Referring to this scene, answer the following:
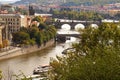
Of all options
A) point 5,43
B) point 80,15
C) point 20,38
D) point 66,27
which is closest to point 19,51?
point 5,43

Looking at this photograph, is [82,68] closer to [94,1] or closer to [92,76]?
[92,76]

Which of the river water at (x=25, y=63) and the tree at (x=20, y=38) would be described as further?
the tree at (x=20, y=38)

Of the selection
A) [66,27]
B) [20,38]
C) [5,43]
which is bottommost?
[66,27]

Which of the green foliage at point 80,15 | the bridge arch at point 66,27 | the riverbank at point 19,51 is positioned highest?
the riverbank at point 19,51

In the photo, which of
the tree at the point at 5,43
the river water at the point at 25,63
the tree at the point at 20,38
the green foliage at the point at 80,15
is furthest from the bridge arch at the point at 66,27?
the tree at the point at 5,43

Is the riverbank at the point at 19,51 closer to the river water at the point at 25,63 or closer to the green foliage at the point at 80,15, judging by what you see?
the river water at the point at 25,63

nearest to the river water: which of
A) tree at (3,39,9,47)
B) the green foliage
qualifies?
tree at (3,39,9,47)

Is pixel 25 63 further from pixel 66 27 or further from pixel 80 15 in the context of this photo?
pixel 80 15

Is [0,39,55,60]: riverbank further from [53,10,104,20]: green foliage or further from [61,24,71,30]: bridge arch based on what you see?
[53,10,104,20]: green foliage

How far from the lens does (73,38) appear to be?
107 feet

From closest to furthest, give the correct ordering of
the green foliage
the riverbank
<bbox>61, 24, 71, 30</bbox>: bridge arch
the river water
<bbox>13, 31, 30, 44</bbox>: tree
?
the river water, the riverbank, <bbox>13, 31, 30, 44</bbox>: tree, <bbox>61, 24, 71, 30</bbox>: bridge arch, the green foliage

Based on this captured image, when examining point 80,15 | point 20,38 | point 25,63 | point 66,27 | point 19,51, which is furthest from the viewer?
point 80,15

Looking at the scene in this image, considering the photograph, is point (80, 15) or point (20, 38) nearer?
point (20, 38)

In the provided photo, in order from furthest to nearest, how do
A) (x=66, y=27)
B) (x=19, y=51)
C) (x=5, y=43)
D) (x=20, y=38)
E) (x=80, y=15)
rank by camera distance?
(x=80, y=15) < (x=66, y=27) < (x=20, y=38) < (x=5, y=43) < (x=19, y=51)
